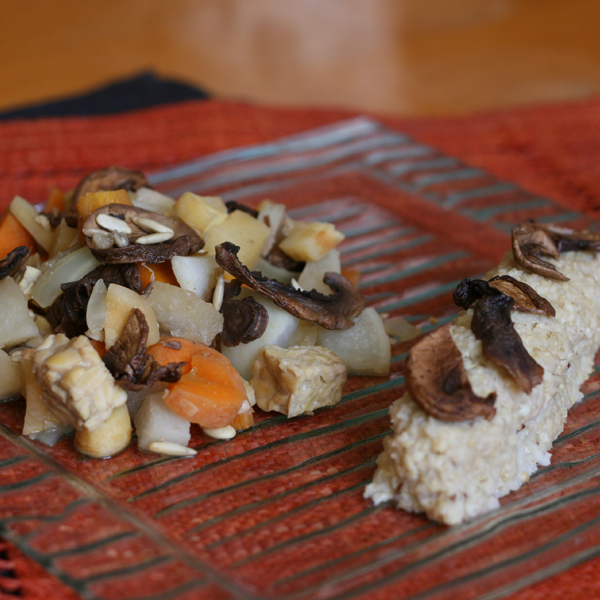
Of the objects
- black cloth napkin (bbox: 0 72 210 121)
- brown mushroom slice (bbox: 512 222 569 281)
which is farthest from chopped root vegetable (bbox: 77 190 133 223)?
black cloth napkin (bbox: 0 72 210 121)

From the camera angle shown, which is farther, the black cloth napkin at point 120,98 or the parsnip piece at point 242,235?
the black cloth napkin at point 120,98

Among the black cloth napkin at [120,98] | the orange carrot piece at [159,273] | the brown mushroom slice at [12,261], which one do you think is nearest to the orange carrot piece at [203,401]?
the orange carrot piece at [159,273]

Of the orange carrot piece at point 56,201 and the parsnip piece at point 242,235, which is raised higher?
the parsnip piece at point 242,235

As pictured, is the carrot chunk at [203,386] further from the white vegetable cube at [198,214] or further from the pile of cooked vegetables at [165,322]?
the white vegetable cube at [198,214]

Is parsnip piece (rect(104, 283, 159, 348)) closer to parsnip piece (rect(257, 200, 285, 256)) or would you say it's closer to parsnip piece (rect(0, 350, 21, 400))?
parsnip piece (rect(0, 350, 21, 400))

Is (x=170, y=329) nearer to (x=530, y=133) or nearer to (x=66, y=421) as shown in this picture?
(x=66, y=421)
